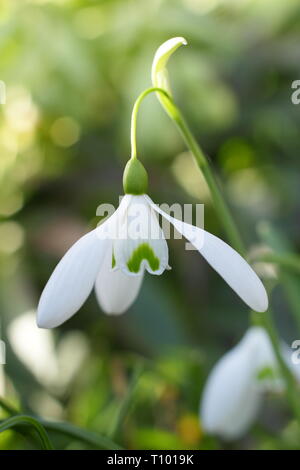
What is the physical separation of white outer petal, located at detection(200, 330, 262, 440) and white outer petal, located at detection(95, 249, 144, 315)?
11.4 inches

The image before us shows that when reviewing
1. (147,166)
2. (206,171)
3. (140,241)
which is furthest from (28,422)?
(147,166)

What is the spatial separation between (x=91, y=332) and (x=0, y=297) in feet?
0.81

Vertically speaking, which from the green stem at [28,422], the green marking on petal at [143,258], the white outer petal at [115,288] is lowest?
the green stem at [28,422]

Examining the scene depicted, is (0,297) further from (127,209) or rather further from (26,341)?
(127,209)

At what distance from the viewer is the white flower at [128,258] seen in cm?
61

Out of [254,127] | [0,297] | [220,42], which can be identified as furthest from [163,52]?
[254,127]

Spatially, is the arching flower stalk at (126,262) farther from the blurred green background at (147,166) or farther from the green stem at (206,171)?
the blurred green background at (147,166)

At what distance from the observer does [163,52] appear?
2.22ft

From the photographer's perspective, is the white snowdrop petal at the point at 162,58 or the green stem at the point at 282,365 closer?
the white snowdrop petal at the point at 162,58

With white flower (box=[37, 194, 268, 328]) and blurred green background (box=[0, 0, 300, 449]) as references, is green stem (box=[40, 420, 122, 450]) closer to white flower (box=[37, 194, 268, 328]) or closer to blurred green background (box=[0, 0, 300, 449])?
white flower (box=[37, 194, 268, 328])

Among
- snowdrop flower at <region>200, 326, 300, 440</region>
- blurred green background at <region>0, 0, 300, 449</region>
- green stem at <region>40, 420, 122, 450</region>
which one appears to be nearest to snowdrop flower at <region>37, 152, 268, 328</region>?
green stem at <region>40, 420, 122, 450</region>

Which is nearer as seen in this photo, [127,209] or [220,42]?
[127,209]

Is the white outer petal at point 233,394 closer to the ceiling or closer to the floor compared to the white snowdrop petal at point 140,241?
closer to the floor

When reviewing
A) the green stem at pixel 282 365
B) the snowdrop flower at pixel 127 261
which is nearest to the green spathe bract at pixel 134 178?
the snowdrop flower at pixel 127 261
